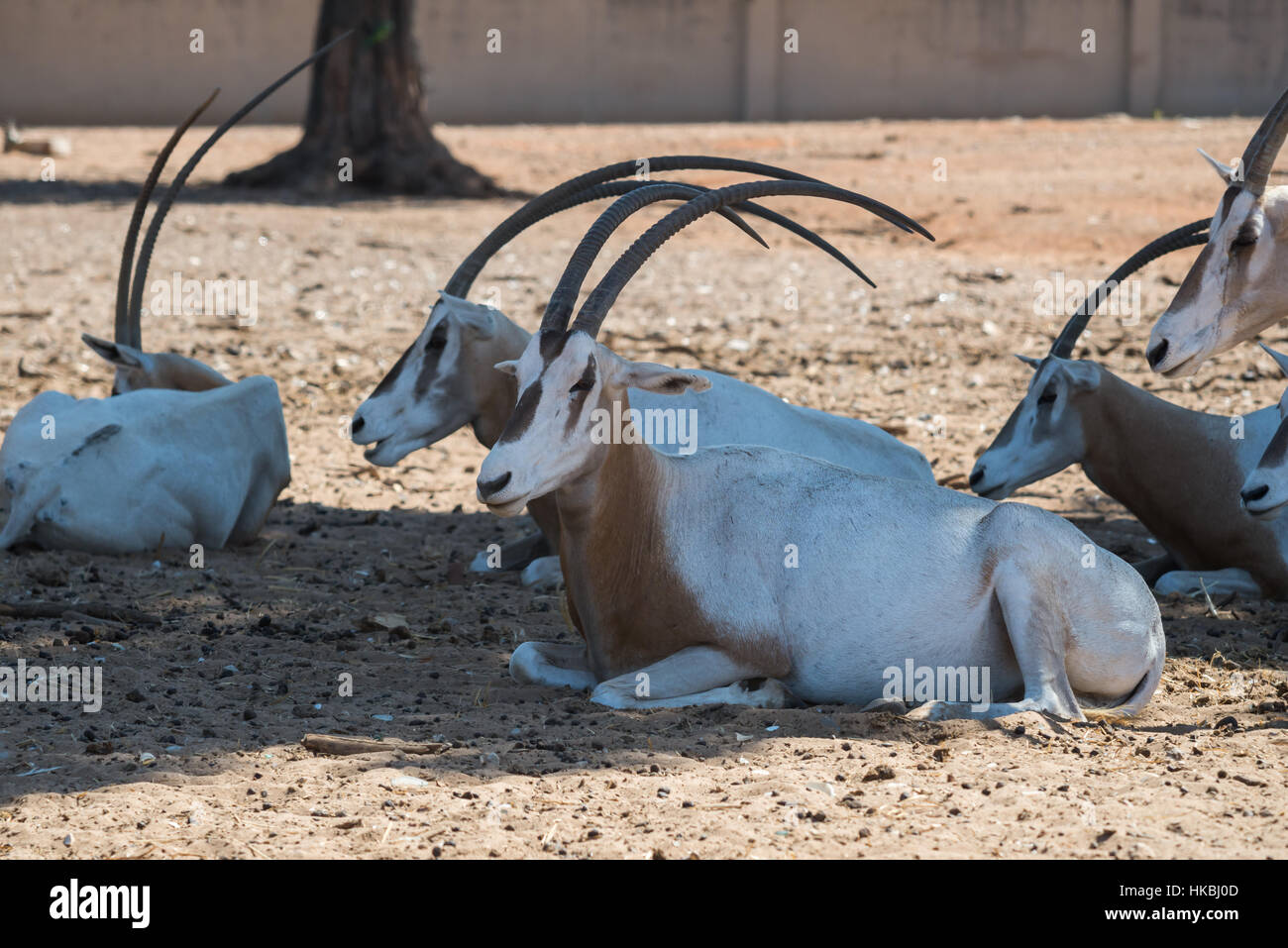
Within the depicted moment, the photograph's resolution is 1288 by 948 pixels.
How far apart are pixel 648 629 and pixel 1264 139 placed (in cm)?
280

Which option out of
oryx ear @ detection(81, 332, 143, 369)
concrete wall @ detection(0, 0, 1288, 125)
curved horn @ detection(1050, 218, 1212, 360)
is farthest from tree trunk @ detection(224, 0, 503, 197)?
curved horn @ detection(1050, 218, 1212, 360)

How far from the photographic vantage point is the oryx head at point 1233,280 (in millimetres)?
5641

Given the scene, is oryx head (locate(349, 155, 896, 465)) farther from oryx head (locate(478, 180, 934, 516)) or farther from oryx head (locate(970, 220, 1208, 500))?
oryx head (locate(478, 180, 934, 516))

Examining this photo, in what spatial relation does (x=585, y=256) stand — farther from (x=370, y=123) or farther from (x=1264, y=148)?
(x=370, y=123)

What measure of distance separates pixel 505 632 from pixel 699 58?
2091cm

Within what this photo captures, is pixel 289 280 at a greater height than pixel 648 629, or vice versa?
pixel 289 280

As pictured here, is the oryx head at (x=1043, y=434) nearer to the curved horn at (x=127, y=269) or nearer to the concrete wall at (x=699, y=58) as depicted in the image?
the curved horn at (x=127, y=269)

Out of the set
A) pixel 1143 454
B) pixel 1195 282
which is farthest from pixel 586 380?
pixel 1143 454

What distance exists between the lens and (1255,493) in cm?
501

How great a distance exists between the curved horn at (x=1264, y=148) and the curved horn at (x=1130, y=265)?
2.54 feet

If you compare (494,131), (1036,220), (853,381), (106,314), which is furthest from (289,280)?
(494,131)

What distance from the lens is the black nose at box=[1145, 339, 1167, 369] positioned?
565 cm

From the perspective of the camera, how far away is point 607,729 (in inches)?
169

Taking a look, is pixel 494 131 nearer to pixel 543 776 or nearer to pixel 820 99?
pixel 820 99
